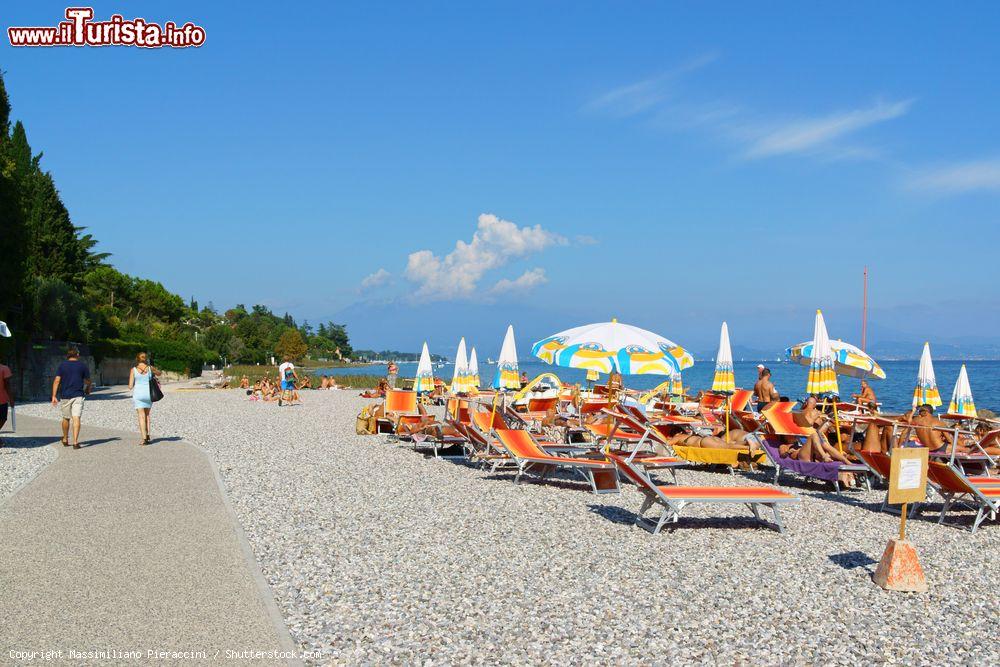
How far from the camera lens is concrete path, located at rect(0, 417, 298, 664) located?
409cm

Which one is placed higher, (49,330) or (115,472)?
(49,330)

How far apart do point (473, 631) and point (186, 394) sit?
28525mm

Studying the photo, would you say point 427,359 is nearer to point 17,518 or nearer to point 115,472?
point 115,472

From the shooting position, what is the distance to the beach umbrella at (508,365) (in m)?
19.3

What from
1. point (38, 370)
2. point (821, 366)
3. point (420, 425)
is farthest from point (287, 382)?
point (821, 366)

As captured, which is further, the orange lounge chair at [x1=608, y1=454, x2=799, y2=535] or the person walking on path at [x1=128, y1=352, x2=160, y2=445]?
the person walking on path at [x1=128, y1=352, x2=160, y2=445]

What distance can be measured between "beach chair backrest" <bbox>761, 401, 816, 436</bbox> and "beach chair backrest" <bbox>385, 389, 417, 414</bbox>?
6.35 meters

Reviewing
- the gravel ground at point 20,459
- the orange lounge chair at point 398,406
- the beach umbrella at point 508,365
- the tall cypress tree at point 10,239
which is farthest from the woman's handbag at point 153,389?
the tall cypress tree at point 10,239

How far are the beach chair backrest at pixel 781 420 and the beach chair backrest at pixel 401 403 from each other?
20.8 ft

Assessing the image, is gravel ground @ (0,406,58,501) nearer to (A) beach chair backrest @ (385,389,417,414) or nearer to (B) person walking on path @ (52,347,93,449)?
(B) person walking on path @ (52,347,93,449)

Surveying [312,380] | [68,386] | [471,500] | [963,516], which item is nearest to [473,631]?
[471,500]

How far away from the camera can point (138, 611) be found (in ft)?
14.8

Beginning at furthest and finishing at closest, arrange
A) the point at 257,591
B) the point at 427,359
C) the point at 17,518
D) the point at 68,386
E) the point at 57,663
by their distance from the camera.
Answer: the point at 427,359, the point at 68,386, the point at 17,518, the point at 257,591, the point at 57,663

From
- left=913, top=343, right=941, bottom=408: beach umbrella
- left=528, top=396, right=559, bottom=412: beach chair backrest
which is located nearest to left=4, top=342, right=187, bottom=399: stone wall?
left=528, top=396, right=559, bottom=412: beach chair backrest
